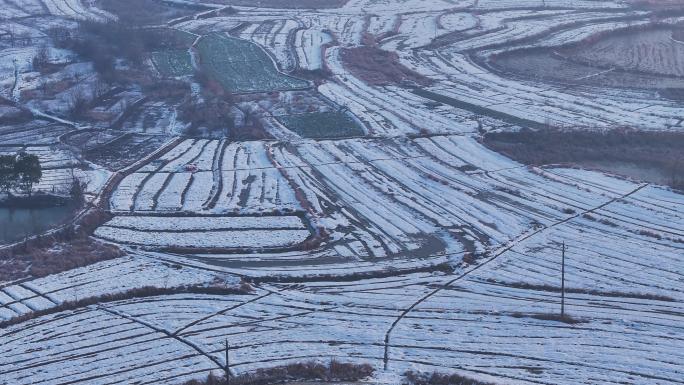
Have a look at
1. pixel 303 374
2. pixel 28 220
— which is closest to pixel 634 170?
pixel 303 374

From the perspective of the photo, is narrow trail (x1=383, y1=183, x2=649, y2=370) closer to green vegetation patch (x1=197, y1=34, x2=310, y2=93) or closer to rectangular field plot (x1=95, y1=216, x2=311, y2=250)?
rectangular field plot (x1=95, y1=216, x2=311, y2=250)

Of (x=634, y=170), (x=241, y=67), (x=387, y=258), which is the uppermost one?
(x=241, y=67)

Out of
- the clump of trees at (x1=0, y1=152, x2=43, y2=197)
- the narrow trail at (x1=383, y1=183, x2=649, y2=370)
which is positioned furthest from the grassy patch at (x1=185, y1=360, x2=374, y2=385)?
the clump of trees at (x1=0, y1=152, x2=43, y2=197)

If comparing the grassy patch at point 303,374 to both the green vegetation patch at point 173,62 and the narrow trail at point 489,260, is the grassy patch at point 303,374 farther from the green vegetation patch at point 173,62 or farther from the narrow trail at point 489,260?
the green vegetation patch at point 173,62

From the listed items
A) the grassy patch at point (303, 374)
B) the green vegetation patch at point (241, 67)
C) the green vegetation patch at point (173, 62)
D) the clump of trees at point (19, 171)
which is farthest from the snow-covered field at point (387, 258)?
the green vegetation patch at point (173, 62)

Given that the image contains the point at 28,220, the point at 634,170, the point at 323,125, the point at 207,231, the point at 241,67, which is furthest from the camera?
the point at 241,67

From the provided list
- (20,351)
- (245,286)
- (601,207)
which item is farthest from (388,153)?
(20,351)

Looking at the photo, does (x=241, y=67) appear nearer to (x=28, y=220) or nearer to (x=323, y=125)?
(x=323, y=125)
